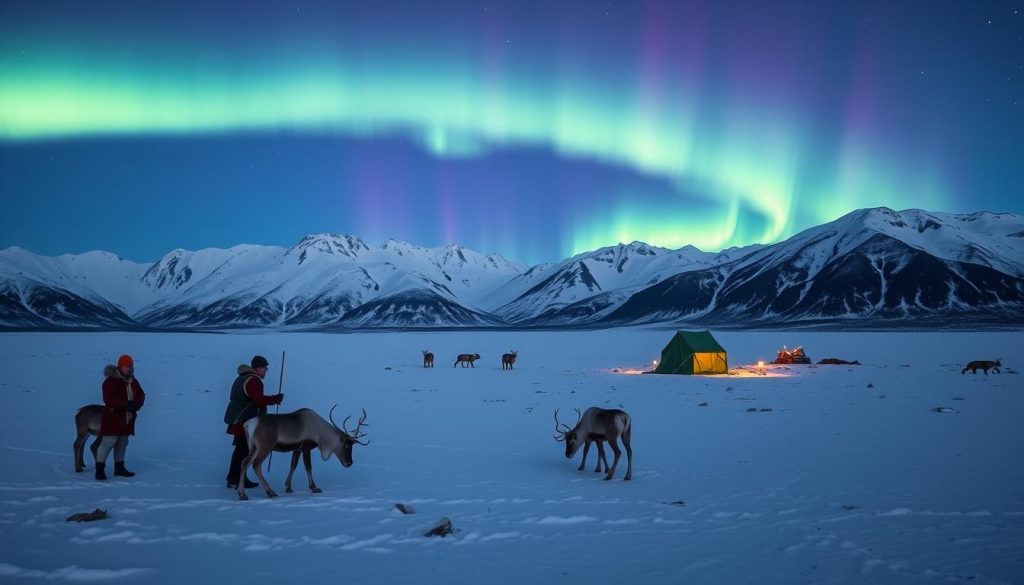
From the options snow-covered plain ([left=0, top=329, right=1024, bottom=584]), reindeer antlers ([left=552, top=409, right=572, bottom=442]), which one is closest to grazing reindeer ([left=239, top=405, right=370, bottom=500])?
snow-covered plain ([left=0, top=329, right=1024, bottom=584])

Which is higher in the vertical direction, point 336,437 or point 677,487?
point 336,437

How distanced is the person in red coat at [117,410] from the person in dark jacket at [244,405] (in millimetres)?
1921

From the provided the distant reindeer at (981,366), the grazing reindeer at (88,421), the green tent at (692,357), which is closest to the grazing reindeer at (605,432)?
the grazing reindeer at (88,421)

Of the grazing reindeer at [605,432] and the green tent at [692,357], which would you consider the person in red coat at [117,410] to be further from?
the green tent at [692,357]

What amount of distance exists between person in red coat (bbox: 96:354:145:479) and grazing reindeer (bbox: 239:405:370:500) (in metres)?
2.95

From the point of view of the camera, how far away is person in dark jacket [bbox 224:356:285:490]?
11.4 m

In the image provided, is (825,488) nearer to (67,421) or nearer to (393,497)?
(393,497)

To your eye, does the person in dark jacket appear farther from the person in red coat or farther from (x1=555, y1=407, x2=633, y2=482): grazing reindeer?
(x1=555, y1=407, x2=633, y2=482): grazing reindeer

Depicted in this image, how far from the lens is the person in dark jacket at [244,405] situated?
37.3 ft

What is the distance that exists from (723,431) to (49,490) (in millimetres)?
16777

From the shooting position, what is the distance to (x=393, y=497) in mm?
11266

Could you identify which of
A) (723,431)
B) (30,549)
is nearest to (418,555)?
(30,549)

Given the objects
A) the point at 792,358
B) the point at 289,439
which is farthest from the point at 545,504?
the point at 792,358

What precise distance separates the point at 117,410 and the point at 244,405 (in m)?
2.68
